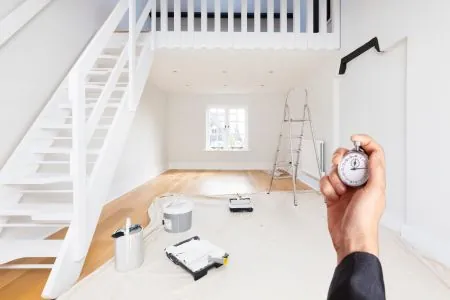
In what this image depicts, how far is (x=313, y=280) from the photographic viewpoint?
1.35 metres

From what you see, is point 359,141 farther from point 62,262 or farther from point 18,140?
point 18,140

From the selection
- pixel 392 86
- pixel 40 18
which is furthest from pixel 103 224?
pixel 392 86

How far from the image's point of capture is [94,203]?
160cm

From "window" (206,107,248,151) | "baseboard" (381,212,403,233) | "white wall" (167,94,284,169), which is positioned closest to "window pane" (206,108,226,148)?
"window" (206,107,248,151)

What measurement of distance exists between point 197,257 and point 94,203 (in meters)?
0.81

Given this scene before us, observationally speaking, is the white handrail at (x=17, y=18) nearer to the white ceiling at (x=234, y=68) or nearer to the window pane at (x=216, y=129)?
the white ceiling at (x=234, y=68)

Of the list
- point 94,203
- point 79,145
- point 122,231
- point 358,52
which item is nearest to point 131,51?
point 79,145

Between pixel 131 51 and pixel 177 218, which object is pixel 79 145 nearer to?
pixel 177 218

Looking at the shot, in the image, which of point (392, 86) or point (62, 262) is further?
point (392, 86)

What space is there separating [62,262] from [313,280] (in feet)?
4.74

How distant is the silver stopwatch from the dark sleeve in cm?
23

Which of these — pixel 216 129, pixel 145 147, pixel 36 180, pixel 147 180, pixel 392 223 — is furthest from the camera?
pixel 216 129

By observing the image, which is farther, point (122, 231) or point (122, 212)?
point (122, 212)

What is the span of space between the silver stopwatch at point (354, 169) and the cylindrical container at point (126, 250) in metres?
1.30
